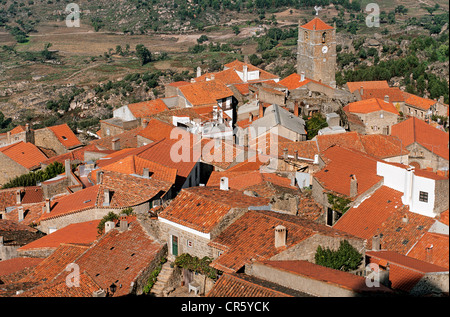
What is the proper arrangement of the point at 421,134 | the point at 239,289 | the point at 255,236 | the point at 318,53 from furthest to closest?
the point at 318,53, the point at 421,134, the point at 255,236, the point at 239,289

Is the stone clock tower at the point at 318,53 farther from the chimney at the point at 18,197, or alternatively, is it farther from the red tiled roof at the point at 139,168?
the chimney at the point at 18,197

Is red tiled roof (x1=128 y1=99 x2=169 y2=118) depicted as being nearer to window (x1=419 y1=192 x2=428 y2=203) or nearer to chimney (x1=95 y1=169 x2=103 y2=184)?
chimney (x1=95 y1=169 x2=103 y2=184)

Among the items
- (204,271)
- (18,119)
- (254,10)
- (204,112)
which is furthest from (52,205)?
(254,10)

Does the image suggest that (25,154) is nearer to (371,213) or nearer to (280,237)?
(371,213)

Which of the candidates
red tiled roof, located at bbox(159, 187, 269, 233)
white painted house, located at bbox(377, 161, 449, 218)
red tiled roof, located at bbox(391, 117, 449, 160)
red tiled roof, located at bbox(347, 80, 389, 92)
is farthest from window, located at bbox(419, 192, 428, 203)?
red tiled roof, located at bbox(347, 80, 389, 92)

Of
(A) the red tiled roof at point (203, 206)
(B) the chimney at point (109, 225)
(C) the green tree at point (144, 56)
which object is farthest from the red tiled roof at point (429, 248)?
(C) the green tree at point (144, 56)

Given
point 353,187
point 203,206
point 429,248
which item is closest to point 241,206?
point 203,206
